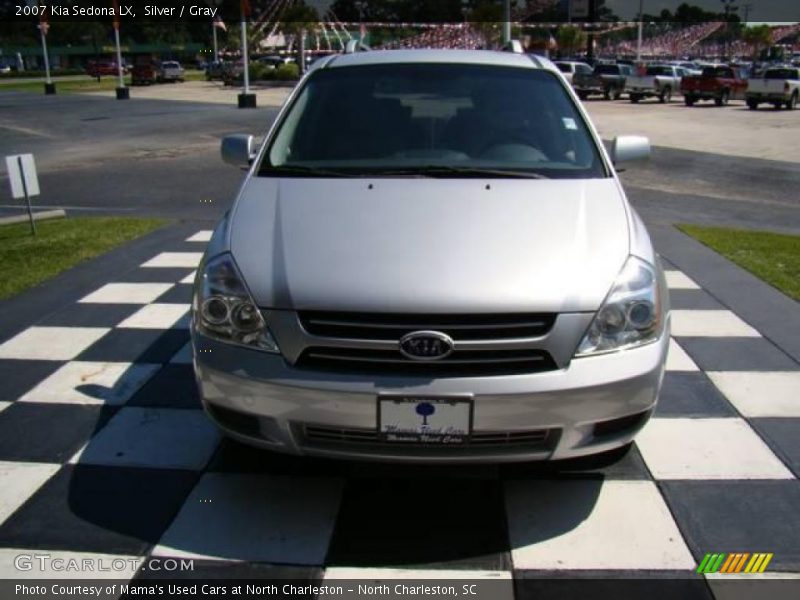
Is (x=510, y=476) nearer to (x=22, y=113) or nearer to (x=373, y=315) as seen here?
(x=373, y=315)

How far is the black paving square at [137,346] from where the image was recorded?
4.63 m

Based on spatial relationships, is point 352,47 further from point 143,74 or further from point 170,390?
point 143,74

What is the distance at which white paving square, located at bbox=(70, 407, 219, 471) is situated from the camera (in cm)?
345

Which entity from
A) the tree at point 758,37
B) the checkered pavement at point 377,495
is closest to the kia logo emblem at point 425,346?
the checkered pavement at point 377,495

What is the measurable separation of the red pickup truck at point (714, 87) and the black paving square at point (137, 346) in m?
31.5

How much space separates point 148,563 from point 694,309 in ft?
13.6

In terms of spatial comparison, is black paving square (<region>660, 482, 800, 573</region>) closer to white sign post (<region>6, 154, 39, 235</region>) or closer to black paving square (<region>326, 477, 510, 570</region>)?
black paving square (<region>326, 477, 510, 570</region>)

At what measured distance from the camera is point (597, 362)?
2.76 m

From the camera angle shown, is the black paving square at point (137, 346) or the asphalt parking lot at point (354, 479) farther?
the black paving square at point (137, 346)

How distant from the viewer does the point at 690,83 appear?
3222cm

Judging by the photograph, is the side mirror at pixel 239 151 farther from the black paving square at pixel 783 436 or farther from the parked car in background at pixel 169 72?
the parked car in background at pixel 169 72

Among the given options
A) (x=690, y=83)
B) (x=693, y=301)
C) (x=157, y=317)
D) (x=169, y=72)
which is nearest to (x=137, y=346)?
(x=157, y=317)

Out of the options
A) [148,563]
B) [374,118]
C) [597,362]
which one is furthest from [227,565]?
[374,118]

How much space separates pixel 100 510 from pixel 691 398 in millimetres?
2867
